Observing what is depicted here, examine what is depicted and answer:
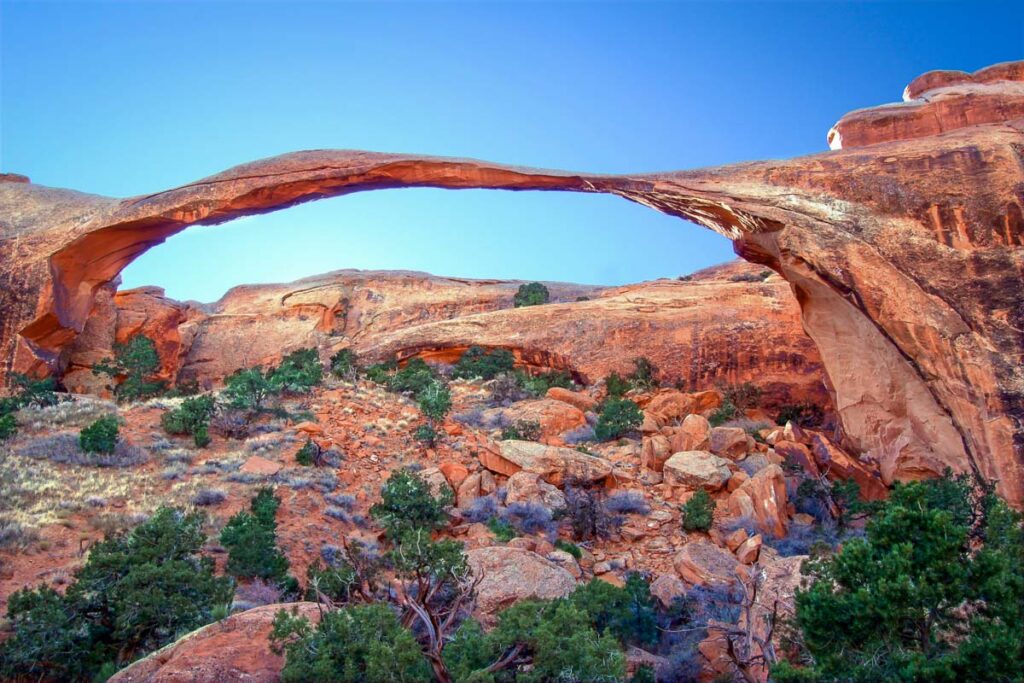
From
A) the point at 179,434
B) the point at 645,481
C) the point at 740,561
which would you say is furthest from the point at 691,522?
the point at 179,434

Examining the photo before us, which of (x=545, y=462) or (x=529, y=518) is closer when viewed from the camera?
(x=529, y=518)

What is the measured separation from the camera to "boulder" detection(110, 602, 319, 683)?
5.34 metres

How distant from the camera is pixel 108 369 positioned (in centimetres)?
2117

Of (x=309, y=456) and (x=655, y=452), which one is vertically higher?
(x=309, y=456)

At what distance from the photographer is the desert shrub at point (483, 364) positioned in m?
21.0

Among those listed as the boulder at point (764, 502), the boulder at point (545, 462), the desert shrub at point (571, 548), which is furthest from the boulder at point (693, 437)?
the desert shrub at point (571, 548)

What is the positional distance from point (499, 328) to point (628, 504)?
12.2 m

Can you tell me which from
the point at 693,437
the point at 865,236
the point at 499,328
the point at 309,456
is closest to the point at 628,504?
the point at 693,437

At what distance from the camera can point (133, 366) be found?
21.0 meters

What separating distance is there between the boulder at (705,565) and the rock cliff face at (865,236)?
154 inches

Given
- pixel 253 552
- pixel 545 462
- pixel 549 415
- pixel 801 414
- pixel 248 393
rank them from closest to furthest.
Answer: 1. pixel 253 552
2. pixel 545 462
3. pixel 248 393
4. pixel 549 415
5. pixel 801 414

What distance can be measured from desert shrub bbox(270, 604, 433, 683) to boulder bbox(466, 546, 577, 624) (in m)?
2.05

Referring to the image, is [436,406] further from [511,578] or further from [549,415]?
[511,578]

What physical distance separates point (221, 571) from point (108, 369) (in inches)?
573
